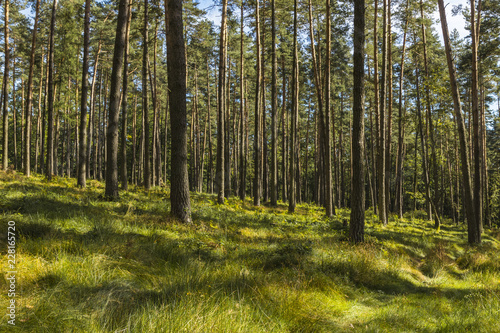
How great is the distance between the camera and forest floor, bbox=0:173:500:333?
2838 mm

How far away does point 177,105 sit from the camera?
7043mm

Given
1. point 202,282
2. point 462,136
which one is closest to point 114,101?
point 202,282

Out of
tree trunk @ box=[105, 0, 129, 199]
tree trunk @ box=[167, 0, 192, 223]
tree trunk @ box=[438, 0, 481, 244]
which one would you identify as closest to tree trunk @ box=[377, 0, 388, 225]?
tree trunk @ box=[438, 0, 481, 244]

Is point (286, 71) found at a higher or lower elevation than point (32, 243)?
higher

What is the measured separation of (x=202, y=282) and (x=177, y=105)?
4666mm


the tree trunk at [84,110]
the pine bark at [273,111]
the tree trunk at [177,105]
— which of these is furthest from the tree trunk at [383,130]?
the tree trunk at [84,110]

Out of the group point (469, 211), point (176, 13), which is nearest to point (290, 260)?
point (176, 13)

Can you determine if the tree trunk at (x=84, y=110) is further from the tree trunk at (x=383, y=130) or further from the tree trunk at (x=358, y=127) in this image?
the tree trunk at (x=383, y=130)

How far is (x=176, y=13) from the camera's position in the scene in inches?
278

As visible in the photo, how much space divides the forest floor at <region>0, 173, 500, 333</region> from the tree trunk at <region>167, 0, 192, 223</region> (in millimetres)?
703

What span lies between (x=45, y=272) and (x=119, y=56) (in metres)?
7.98

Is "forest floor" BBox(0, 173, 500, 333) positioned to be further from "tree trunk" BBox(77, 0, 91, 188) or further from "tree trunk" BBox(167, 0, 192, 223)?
"tree trunk" BBox(77, 0, 91, 188)

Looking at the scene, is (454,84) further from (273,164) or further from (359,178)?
(273,164)

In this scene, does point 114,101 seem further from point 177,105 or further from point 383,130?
point 383,130
